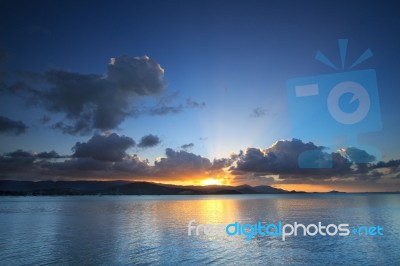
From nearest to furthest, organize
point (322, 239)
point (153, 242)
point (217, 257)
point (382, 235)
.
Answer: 1. point (217, 257)
2. point (153, 242)
3. point (322, 239)
4. point (382, 235)

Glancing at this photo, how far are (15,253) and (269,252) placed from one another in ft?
97.6

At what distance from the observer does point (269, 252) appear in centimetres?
3981

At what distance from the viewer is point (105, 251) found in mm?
40375

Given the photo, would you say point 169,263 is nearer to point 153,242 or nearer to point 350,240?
point 153,242

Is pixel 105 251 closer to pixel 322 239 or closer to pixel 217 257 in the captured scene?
pixel 217 257

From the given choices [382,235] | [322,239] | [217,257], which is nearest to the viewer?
[217,257]

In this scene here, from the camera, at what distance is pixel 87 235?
54750 millimetres

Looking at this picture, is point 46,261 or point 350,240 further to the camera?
point 350,240


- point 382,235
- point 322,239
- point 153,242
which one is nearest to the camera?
point 153,242

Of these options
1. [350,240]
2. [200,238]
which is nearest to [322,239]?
[350,240]

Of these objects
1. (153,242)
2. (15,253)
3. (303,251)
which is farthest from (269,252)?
(15,253)

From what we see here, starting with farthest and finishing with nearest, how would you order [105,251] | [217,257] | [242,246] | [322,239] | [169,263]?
[322,239]
[242,246]
[105,251]
[217,257]
[169,263]

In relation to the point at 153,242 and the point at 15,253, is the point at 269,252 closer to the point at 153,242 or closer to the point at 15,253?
the point at 153,242

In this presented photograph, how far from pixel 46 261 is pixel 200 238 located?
22.8 m
